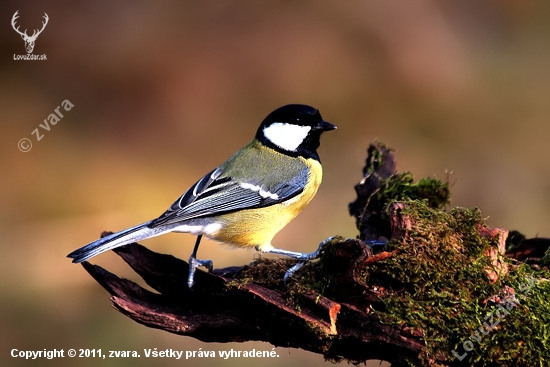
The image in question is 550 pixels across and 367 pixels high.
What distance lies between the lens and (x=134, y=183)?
6.32 metres

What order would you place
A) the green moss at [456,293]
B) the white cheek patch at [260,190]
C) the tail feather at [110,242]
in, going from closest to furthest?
the green moss at [456,293]
the tail feather at [110,242]
the white cheek patch at [260,190]

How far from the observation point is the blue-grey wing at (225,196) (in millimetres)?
3250

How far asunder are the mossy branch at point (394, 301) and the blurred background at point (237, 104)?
9.24ft

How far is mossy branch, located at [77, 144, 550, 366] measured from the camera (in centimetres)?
229

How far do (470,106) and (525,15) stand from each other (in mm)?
1667

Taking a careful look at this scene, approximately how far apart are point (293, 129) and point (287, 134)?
0.15 feet

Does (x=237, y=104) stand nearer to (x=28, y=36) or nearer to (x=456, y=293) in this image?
(x=28, y=36)

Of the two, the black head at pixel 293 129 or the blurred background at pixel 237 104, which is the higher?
the blurred background at pixel 237 104
